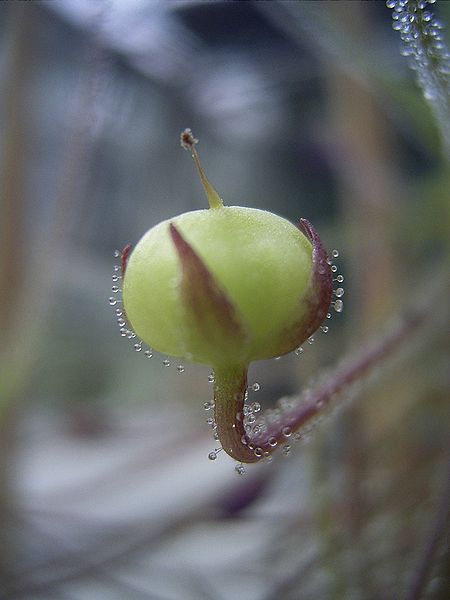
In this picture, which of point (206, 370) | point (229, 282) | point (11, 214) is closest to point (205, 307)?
point (229, 282)

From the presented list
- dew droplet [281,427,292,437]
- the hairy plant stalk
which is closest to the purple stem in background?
dew droplet [281,427,292,437]

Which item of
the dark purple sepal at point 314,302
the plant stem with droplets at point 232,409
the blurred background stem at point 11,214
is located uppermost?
the blurred background stem at point 11,214

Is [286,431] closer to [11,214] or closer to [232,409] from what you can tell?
[232,409]

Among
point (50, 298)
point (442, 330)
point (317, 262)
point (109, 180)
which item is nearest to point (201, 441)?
point (50, 298)

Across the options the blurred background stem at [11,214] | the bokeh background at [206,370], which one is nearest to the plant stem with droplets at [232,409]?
the bokeh background at [206,370]

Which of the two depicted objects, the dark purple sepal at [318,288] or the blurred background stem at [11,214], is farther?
the blurred background stem at [11,214]

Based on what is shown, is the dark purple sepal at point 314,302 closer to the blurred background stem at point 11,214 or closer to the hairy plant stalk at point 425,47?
the hairy plant stalk at point 425,47

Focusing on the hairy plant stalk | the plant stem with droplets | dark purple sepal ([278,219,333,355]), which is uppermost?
the hairy plant stalk

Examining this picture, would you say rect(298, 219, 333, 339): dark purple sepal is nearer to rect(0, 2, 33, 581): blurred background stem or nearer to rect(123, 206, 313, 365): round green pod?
rect(123, 206, 313, 365): round green pod
